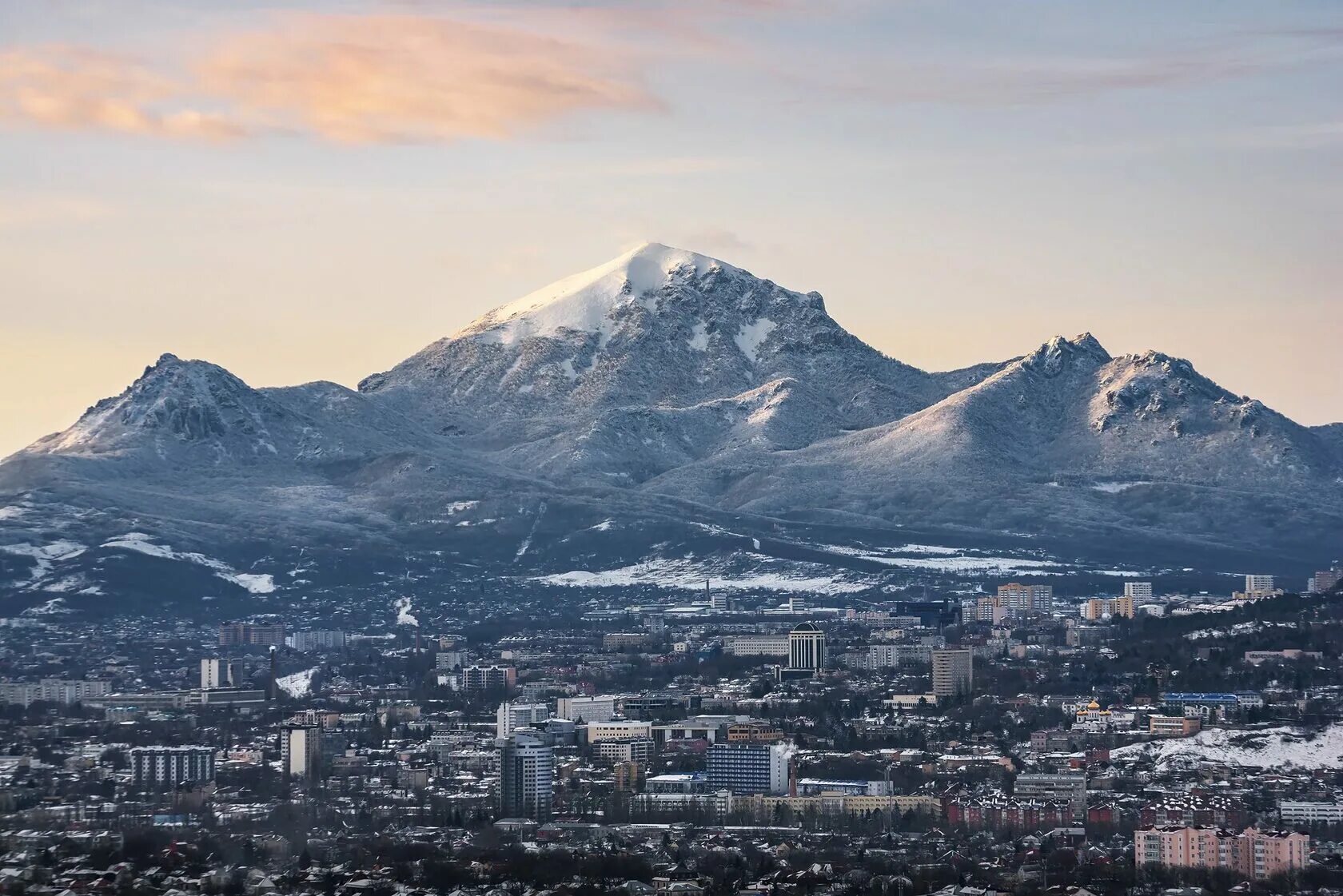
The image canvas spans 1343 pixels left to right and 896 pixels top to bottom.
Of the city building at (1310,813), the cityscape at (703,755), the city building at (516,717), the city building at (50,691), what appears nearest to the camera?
the cityscape at (703,755)

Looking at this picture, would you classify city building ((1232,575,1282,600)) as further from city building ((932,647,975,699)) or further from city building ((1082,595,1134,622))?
city building ((932,647,975,699))

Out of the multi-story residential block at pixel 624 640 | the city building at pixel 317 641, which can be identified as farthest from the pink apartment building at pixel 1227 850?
the city building at pixel 317 641

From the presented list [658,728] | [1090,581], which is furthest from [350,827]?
[1090,581]

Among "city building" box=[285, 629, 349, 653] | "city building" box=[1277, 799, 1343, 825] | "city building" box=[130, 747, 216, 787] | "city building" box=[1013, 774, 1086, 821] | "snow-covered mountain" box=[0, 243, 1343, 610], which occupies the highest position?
"snow-covered mountain" box=[0, 243, 1343, 610]

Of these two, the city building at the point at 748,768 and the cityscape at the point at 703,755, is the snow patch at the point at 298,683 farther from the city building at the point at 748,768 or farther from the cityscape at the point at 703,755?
the city building at the point at 748,768

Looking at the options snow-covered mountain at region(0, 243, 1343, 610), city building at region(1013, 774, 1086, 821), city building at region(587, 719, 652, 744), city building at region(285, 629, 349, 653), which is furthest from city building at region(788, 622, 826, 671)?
snow-covered mountain at region(0, 243, 1343, 610)

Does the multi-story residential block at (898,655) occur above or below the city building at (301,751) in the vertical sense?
above

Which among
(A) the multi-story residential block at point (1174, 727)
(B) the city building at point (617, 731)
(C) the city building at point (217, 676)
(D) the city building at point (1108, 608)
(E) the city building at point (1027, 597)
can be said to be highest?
(E) the city building at point (1027, 597)

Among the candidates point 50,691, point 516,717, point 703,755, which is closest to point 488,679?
point 50,691
